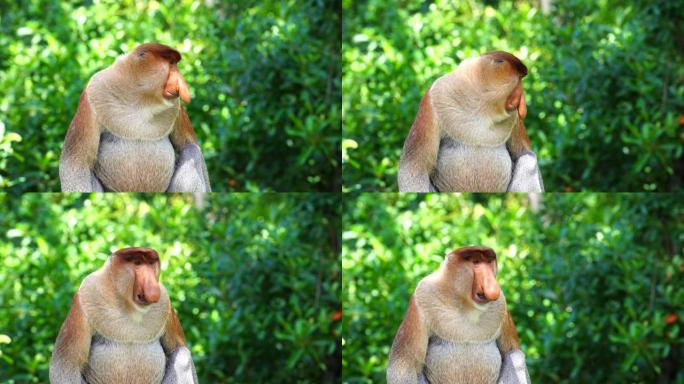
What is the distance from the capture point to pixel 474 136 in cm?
272

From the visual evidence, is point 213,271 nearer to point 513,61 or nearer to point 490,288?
point 490,288

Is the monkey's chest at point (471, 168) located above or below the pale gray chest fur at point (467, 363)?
above

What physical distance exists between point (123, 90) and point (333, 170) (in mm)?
1181

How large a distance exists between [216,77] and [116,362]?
3.99ft

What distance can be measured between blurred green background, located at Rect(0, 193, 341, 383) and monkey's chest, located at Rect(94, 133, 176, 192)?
83cm

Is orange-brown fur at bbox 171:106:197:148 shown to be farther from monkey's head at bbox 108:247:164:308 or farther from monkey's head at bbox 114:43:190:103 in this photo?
monkey's head at bbox 108:247:164:308

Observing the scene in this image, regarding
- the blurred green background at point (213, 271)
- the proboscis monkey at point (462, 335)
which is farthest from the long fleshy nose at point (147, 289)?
the blurred green background at point (213, 271)

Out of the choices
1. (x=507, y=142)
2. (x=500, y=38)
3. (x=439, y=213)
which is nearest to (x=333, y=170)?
(x=439, y=213)

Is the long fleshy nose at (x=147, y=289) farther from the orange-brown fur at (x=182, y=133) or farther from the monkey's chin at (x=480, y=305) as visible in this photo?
the monkey's chin at (x=480, y=305)

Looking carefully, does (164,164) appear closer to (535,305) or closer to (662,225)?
(535,305)

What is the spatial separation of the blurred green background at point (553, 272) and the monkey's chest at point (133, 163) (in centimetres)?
97

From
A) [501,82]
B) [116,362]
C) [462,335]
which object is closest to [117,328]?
[116,362]

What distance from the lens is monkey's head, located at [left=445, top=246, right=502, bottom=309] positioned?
2697mm

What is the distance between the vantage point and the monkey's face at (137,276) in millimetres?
2641
